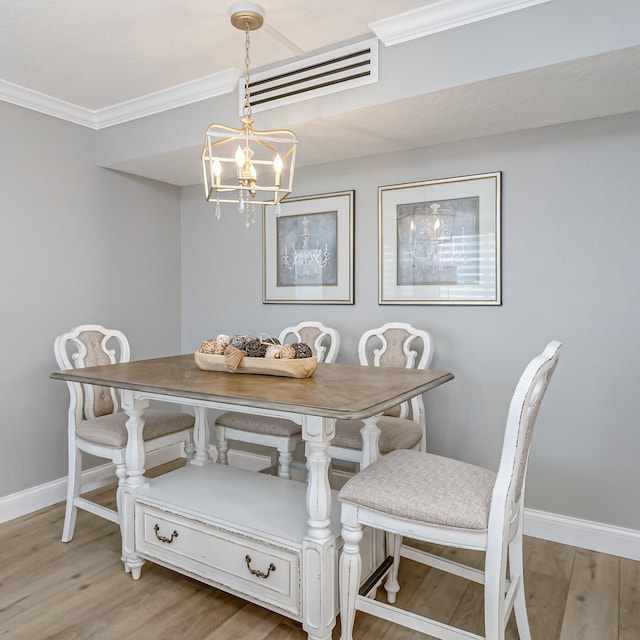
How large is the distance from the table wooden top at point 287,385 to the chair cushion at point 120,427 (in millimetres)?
312

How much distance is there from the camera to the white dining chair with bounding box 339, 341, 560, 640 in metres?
1.46

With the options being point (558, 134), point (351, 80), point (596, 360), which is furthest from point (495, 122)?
point (596, 360)

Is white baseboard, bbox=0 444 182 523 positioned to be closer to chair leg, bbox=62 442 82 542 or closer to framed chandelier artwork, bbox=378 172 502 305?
chair leg, bbox=62 442 82 542

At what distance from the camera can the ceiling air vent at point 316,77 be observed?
2344 millimetres

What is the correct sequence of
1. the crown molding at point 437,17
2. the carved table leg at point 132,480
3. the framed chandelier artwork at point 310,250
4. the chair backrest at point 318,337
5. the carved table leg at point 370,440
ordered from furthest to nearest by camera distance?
the framed chandelier artwork at point 310,250 < the chair backrest at point 318,337 < the carved table leg at point 132,480 < the carved table leg at point 370,440 < the crown molding at point 437,17

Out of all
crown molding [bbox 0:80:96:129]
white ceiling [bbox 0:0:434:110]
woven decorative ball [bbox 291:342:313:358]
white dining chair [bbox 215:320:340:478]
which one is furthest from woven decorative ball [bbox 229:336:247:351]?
crown molding [bbox 0:80:96:129]

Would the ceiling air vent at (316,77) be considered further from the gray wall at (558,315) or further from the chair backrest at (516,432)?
the chair backrest at (516,432)

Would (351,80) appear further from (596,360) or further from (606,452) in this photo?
(606,452)

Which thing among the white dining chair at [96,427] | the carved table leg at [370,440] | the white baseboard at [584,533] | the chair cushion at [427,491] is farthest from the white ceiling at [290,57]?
the white baseboard at [584,533]

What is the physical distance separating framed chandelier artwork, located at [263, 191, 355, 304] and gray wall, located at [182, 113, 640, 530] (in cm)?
21

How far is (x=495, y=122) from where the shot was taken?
254 centimetres

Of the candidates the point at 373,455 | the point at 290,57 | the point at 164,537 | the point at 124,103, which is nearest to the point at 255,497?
the point at 164,537

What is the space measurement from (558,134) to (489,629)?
229 centimetres

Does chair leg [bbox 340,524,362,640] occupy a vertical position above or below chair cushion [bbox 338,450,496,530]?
below
